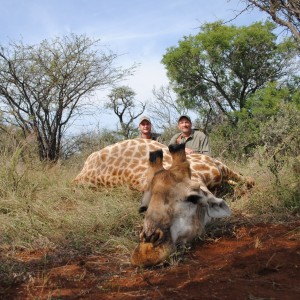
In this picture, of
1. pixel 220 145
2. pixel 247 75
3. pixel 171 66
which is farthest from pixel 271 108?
pixel 171 66

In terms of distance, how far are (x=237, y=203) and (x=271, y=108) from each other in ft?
36.4

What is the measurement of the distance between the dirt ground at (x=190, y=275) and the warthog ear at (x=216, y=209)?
24cm

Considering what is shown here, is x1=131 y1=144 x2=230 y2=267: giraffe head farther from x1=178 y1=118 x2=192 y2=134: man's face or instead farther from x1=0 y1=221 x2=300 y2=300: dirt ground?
x1=178 y1=118 x2=192 y2=134: man's face

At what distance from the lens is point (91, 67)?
1399 centimetres

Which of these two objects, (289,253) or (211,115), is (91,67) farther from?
(289,253)

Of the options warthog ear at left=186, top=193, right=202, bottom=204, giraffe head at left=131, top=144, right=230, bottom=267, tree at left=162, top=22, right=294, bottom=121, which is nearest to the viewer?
giraffe head at left=131, top=144, right=230, bottom=267

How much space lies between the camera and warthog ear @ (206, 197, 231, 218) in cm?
369

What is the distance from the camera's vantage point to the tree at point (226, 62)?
20.0 metres

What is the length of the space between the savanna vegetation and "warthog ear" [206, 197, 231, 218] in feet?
2.34

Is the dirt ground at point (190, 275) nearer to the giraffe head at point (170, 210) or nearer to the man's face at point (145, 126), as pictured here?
the giraffe head at point (170, 210)

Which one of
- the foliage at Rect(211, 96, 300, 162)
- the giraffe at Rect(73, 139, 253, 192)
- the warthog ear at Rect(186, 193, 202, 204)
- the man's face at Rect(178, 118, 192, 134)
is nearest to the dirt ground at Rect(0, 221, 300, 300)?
the warthog ear at Rect(186, 193, 202, 204)

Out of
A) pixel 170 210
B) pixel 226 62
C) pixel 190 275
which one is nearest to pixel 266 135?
pixel 170 210

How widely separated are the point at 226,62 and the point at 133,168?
15891 mm

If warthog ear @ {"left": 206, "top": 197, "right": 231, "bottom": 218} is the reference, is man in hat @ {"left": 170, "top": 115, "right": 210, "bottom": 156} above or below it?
above
